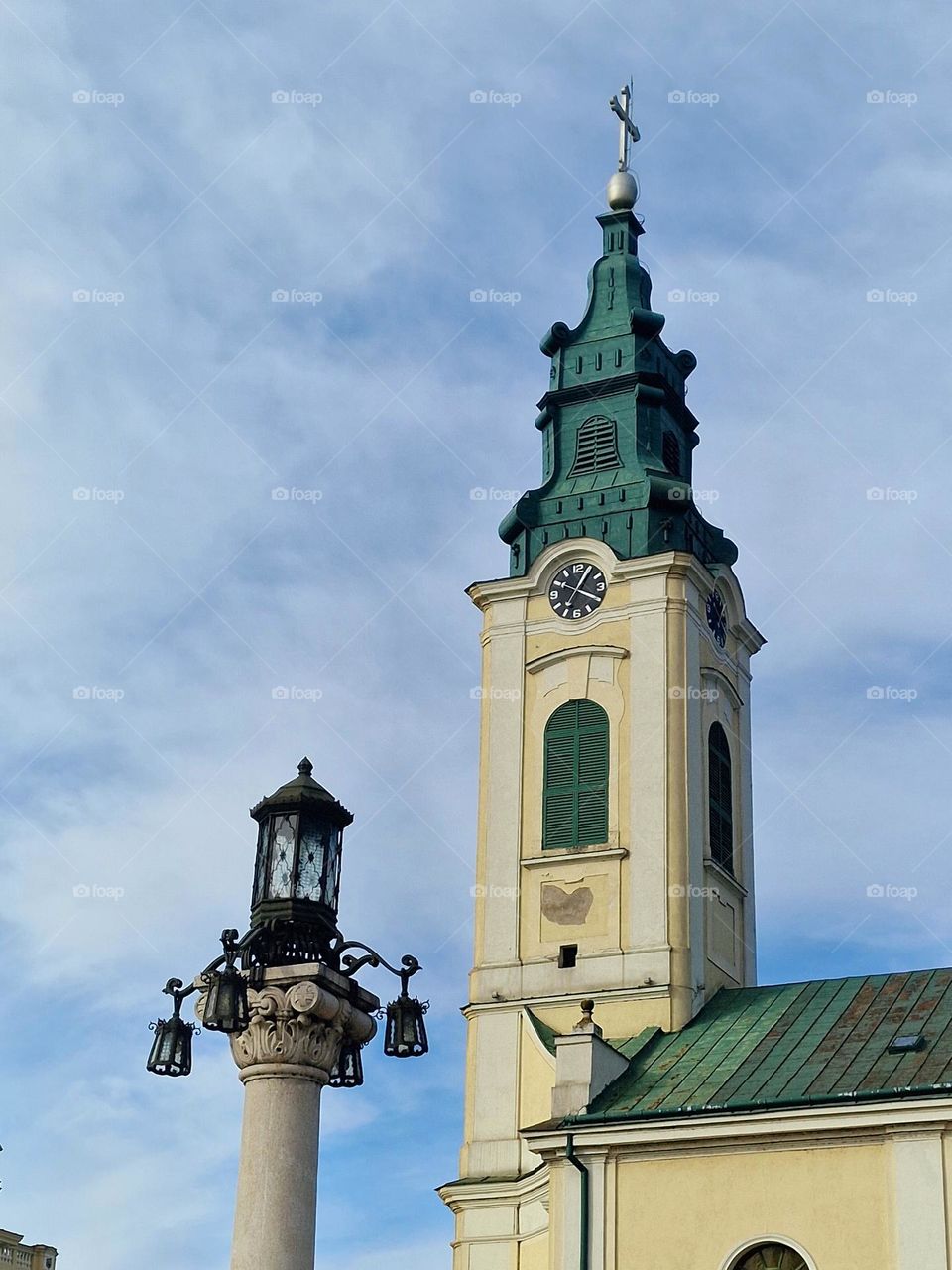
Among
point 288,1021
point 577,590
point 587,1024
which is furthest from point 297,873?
point 577,590

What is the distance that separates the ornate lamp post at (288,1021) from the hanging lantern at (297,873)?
2cm

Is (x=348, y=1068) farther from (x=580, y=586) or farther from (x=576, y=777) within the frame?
(x=580, y=586)

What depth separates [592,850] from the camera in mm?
41125

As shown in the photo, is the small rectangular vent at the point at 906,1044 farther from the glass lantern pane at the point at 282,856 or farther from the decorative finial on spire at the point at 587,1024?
the glass lantern pane at the point at 282,856

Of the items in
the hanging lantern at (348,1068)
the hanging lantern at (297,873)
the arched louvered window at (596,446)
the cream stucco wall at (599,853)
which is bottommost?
the hanging lantern at (348,1068)

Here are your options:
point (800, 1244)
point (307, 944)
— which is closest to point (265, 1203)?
Result: point (307, 944)

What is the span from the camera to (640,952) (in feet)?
130

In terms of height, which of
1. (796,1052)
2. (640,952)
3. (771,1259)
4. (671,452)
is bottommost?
(771,1259)

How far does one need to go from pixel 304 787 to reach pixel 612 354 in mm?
24515

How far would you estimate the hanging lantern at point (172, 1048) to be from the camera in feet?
79.7

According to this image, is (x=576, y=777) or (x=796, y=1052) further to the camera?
(x=576, y=777)

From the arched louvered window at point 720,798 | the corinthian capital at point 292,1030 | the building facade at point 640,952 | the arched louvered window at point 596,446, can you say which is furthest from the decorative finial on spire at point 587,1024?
the arched louvered window at point 596,446

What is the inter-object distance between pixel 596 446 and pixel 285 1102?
24.9 m

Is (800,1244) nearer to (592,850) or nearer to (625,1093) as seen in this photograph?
(625,1093)
